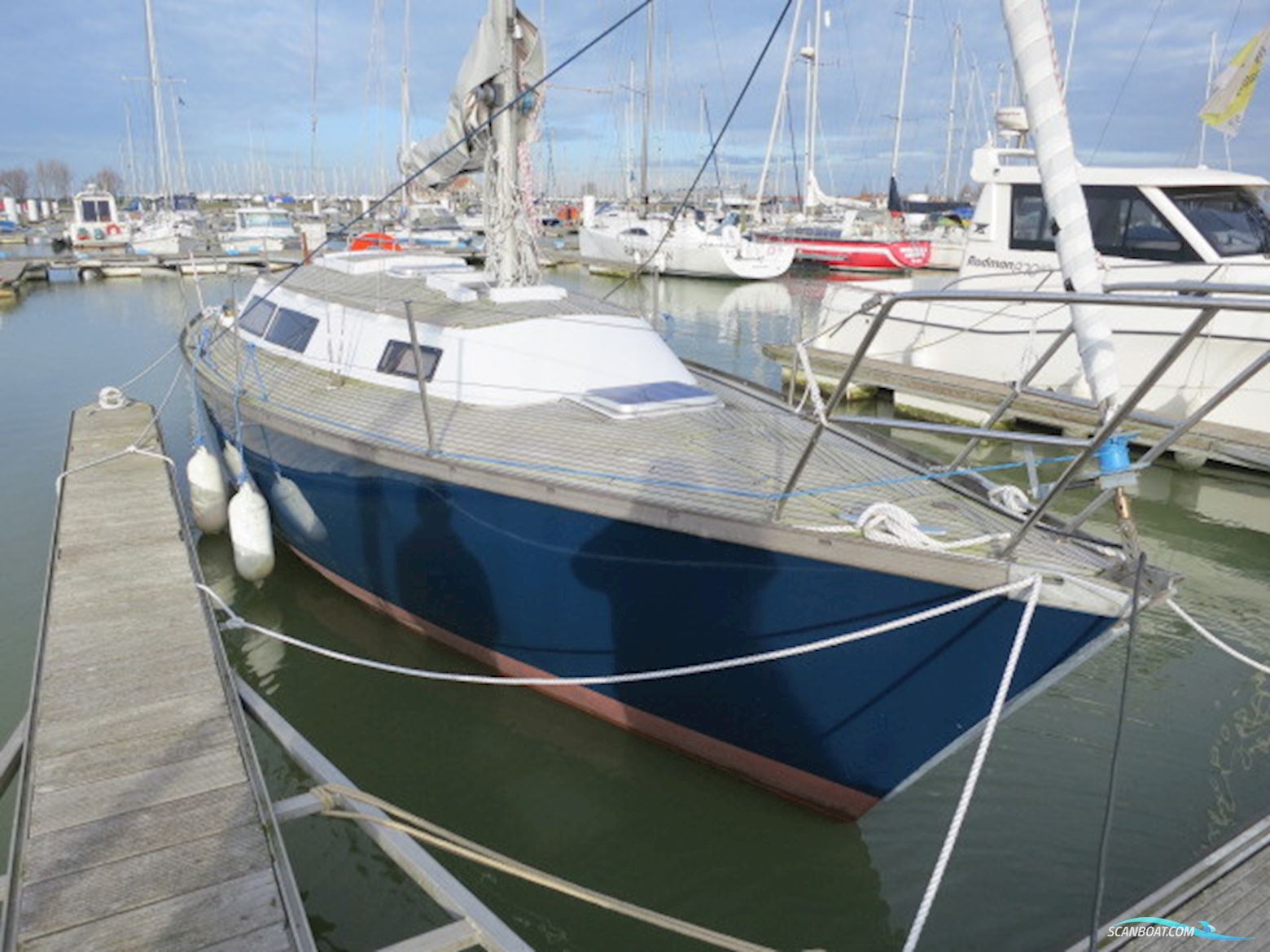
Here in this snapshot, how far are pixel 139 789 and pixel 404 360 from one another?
4.08 meters

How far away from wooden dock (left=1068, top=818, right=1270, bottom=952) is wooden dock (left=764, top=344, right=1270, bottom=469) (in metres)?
5.79

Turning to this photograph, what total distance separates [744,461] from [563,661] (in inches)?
70.2

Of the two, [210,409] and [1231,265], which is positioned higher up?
[1231,265]

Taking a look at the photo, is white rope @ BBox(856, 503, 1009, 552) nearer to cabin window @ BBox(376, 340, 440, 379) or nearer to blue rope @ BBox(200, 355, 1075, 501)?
blue rope @ BBox(200, 355, 1075, 501)

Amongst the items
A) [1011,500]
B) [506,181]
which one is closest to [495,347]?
[506,181]

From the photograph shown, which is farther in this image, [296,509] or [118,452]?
[118,452]

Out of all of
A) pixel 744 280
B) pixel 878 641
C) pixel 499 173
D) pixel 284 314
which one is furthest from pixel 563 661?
pixel 744 280

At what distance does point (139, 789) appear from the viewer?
3.82m

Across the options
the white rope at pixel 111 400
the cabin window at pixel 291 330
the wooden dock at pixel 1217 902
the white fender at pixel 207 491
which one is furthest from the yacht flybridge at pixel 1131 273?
the white rope at pixel 111 400

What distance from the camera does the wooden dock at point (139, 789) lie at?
3146 mm

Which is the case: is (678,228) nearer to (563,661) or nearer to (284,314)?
(284,314)

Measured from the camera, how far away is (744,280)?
34969 millimetres

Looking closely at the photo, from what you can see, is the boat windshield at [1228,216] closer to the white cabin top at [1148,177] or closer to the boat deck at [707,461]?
the white cabin top at [1148,177]

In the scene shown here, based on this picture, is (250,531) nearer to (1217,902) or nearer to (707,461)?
(707,461)
